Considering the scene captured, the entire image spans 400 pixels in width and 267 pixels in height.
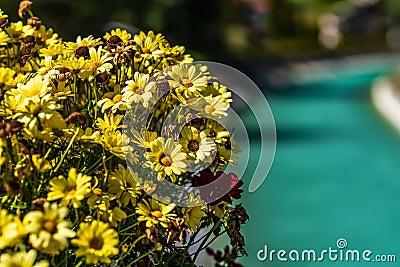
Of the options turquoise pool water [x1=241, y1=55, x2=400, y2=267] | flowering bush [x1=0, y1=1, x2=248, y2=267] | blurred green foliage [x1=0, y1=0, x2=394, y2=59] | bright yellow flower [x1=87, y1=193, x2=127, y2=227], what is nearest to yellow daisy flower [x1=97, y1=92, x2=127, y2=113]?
flowering bush [x1=0, y1=1, x2=248, y2=267]

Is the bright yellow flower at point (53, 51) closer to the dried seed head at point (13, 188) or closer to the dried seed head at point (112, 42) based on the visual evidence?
the dried seed head at point (112, 42)

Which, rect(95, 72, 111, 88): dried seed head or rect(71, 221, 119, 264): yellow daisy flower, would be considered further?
rect(95, 72, 111, 88): dried seed head

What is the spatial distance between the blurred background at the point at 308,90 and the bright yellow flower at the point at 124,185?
1341 mm

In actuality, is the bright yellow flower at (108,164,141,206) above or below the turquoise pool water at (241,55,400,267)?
below

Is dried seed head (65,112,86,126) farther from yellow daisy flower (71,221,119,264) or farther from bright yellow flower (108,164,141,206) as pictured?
yellow daisy flower (71,221,119,264)

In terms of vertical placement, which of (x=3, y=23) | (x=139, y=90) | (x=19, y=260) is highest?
(x=3, y=23)

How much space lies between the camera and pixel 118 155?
1.45 meters

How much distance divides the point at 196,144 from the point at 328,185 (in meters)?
6.63

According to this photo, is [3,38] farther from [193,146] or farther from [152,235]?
[152,235]

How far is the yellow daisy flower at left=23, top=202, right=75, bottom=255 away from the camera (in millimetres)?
1194

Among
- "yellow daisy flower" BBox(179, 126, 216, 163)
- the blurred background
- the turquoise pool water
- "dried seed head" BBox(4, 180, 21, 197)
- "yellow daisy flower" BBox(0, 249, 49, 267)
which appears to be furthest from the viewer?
the blurred background

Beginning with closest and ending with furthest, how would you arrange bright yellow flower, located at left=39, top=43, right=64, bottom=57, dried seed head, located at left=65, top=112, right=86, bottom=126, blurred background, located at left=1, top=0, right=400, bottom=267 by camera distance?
dried seed head, located at left=65, top=112, right=86, bottom=126, bright yellow flower, located at left=39, top=43, right=64, bottom=57, blurred background, located at left=1, top=0, right=400, bottom=267

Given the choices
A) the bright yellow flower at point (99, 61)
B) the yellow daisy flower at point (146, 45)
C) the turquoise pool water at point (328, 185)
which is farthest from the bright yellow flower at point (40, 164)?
the turquoise pool water at point (328, 185)

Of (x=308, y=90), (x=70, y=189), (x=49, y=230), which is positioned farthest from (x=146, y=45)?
(x=308, y=90)
